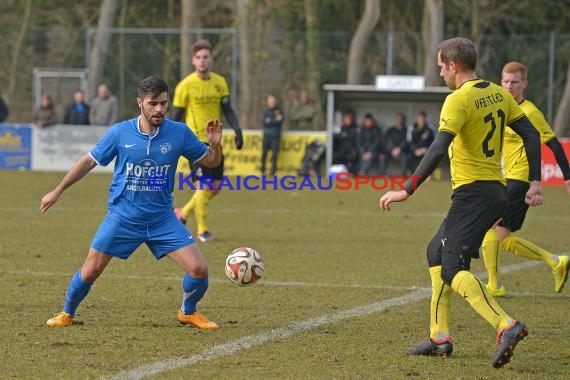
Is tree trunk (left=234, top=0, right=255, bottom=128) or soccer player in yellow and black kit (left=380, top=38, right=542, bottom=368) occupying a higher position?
tree trunk (left=234, top=0, right=255, bottom=128)

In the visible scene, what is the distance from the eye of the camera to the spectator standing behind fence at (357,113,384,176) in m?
24.0

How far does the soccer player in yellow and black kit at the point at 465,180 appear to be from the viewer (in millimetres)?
6242

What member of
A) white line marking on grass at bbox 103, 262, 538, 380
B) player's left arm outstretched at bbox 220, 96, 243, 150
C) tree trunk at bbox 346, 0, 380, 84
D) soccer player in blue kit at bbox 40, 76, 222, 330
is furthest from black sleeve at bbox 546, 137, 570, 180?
tree trunk at bbox 346, 0, 380, 84

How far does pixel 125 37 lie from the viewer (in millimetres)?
27625

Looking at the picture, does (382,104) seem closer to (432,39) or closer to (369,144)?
(369,144)

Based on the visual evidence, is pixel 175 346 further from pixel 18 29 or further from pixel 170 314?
pixel 18 29

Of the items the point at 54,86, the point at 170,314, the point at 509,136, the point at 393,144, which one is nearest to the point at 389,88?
the point at 393,144

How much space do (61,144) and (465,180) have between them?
19527 millimetres

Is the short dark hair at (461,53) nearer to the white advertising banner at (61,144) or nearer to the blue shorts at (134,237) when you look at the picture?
the blue shorts at (134,237)

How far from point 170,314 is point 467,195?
97.4 inches

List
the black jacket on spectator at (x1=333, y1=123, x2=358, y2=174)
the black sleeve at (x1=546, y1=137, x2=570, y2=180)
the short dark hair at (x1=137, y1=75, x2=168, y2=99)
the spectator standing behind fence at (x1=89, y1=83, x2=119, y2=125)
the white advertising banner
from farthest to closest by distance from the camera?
the spectator standing behind fence at (x1=89, y1=83, x2=119, y2=125) < the white advertising banner < the black jacket on spectator at (x1=333, y1=123, x2=358, y2=174) < the black sleeve at (x1=546, y1=137, x2=570, y2=180) < the short dark hair at (x1=137, y1=75, x2=168, y2=99)

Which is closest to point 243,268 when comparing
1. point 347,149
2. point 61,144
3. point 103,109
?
point 347,149

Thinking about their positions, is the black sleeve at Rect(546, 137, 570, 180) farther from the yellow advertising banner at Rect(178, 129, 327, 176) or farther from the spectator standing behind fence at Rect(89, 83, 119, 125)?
the spectator standing behind fence at Rect(89, 83, 119, 125)

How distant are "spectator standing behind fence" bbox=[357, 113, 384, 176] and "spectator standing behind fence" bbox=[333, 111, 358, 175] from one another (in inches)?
5.1
